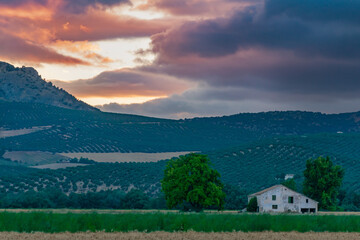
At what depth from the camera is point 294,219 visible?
186ft

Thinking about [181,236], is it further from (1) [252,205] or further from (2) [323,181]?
(2) [323,181]

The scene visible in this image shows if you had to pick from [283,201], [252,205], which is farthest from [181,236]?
[283,201]

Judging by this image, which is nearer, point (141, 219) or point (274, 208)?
point (141, 219)

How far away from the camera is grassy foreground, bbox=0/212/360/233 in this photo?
Answer: 167ft

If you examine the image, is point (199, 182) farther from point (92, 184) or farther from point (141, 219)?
point (92, 184)

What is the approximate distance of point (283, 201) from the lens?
10769cm

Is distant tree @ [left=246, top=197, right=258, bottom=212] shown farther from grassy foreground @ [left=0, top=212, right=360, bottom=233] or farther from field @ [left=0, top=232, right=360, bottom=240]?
field @ [left=0, top=232, right=360, bottom=240]

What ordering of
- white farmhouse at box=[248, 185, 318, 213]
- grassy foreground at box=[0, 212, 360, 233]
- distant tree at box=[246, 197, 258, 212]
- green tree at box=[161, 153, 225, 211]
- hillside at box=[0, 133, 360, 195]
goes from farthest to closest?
hillside at box=[0, 133, 360, 195]
white farmhouse at box=[248, 185, 318, 213]
distant tree at box=[246, 197, 258, 212]
green tree at box=[161, 153, 225, 211]
grassy foreground at box=[0, 212, 360, 233]

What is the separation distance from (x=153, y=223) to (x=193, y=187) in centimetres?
4111

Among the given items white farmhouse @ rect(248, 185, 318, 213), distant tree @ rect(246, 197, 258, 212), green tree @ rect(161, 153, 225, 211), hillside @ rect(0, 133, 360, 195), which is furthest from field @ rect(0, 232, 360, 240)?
hillside @ rect(0, 133, 360, 195)

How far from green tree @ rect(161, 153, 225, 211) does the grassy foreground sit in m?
35.4

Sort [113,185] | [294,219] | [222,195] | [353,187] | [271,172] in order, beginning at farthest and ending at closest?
[271,172] < [113,185] < [353,187] < [222,195] < [294,219]

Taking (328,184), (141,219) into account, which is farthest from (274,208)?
(141,219)

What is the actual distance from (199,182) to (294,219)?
3786 cm
